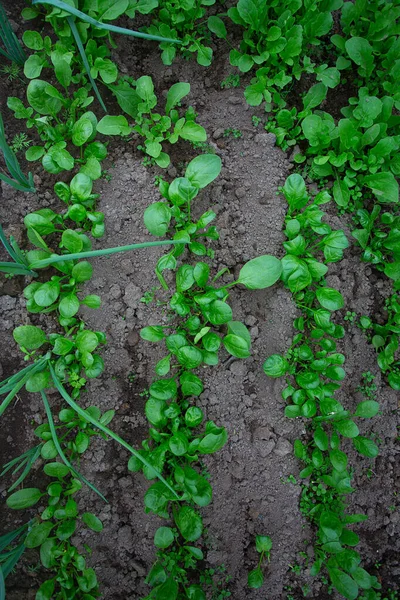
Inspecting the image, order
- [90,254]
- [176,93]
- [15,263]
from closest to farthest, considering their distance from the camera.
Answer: [90,254]
[15,263]
[176,93]

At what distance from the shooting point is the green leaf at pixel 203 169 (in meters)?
1.89

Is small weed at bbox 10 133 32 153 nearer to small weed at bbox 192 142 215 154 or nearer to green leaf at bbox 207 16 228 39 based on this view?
small weed at bbox 192 142 215 154

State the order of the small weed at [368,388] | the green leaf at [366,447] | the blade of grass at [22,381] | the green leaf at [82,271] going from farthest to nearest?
the small weed at [368,388]
the green leaf at [366,447]
the green leaf at [82,271]
the blade of grass at [22,381]

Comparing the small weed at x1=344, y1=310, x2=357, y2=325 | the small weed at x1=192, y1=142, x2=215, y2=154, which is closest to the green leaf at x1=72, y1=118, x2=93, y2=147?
the small weed at x1=192, y1=142, x2=215, y2=154

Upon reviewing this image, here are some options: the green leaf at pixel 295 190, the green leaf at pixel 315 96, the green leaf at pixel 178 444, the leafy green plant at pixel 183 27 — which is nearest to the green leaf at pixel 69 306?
the green leaf at pixel 178 444

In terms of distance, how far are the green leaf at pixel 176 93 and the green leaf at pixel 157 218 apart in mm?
487

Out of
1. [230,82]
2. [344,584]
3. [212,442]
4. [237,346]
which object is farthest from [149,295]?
[344,584]

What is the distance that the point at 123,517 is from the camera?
6.12 feet

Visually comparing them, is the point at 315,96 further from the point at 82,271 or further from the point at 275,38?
the point at 82,271

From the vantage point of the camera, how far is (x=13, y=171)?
1702 millimetres

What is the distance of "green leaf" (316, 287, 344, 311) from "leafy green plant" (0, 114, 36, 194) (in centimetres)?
124

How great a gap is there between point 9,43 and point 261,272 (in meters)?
1.33

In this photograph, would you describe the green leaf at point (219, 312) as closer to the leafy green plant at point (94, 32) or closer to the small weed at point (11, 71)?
the leafy green plant at point (94, 32)

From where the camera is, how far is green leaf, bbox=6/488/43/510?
1.73m
